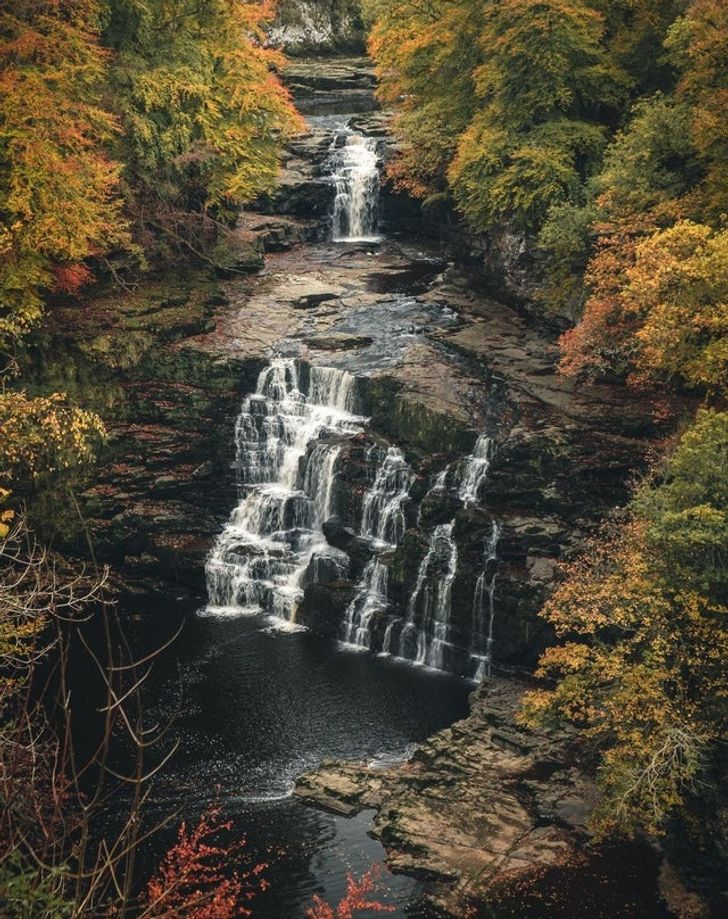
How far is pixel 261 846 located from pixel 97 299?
24.5 metres

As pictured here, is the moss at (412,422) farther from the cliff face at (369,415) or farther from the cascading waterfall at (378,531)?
the cascading waterfall at (378,531)

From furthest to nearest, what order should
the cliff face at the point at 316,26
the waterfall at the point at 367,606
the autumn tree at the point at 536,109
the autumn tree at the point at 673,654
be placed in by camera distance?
the cliff face at the point at 316,26 → the autumn tree at the point at 536,109 → the waterfall at the point at 367,606 → the autumn tree at the point at 673,654

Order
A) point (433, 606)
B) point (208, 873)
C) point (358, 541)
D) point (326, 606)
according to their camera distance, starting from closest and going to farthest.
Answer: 1. point (208, 873)
2. point (433, 606)
3. point (326, 606)
4. point (358, 541)

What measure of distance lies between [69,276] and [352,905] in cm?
2479

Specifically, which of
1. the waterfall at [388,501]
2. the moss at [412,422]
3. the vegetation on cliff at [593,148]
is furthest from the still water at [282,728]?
the vegetation on cliff at [593,148]

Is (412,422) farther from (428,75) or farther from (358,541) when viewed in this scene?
(428,75)

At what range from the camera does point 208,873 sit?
2075 centimetres

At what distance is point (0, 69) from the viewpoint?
31.2 m

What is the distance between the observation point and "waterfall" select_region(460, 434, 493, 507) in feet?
101

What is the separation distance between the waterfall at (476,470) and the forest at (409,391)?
0.35 ft

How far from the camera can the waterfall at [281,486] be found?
33875 mm

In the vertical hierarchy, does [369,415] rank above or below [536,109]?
below

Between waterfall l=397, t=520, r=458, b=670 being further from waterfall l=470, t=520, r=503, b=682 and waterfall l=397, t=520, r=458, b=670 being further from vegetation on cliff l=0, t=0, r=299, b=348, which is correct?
vegetation on cliff l=0, t=0, r=299, b=348

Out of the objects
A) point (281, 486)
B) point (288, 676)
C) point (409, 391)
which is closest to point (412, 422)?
point (409, 391)
